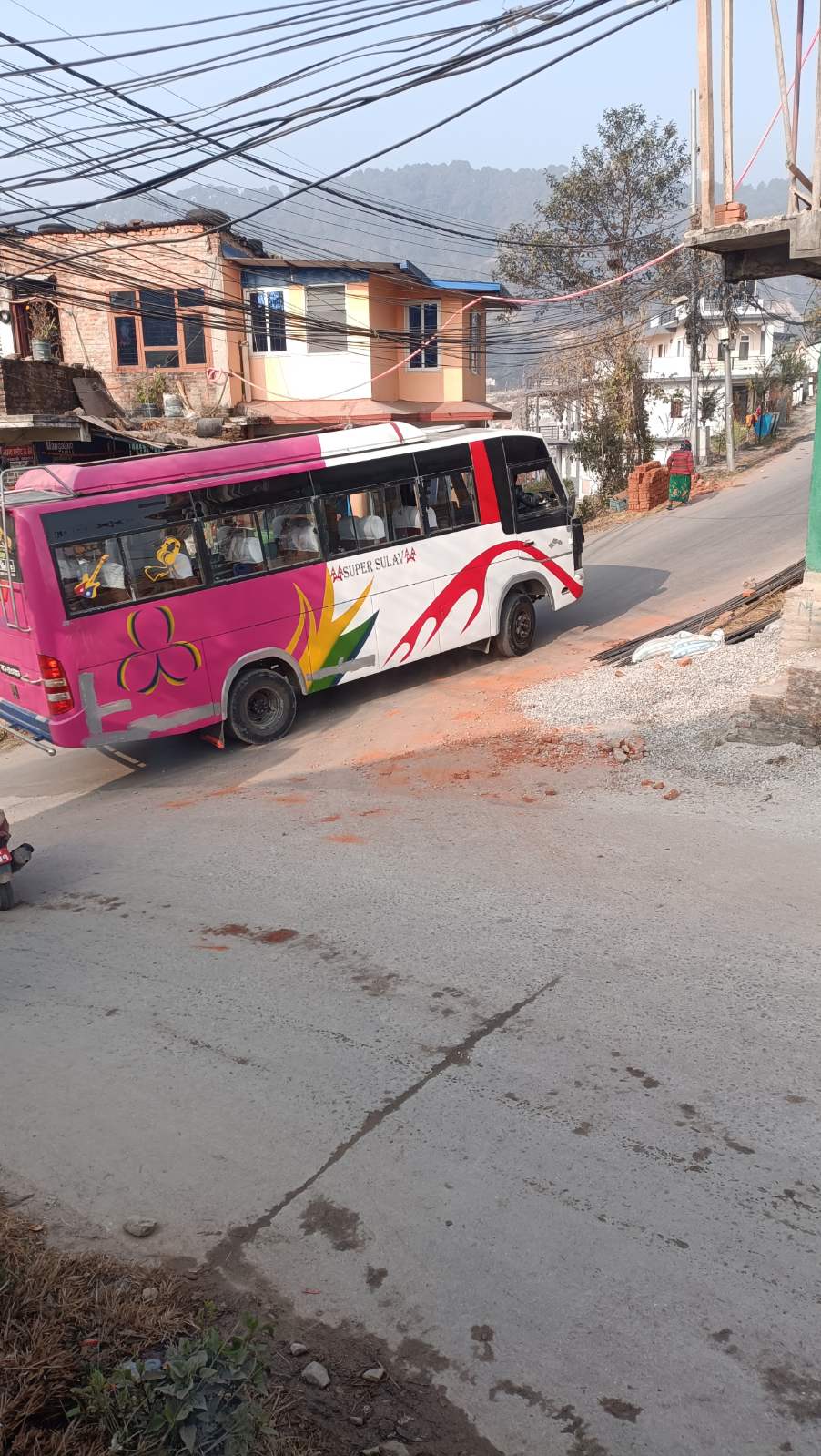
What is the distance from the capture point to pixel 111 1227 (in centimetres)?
390

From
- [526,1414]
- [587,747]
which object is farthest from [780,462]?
[526,1414]

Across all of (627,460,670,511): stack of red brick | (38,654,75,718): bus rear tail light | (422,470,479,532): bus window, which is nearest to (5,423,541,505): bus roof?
(422,470,479,532): bus window

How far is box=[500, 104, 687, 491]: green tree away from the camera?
2955 cm

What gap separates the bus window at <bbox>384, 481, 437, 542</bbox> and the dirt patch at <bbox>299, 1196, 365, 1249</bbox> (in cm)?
963

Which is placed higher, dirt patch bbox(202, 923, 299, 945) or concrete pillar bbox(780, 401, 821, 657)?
concrete pillar bbox(780, 401, 821, 657)

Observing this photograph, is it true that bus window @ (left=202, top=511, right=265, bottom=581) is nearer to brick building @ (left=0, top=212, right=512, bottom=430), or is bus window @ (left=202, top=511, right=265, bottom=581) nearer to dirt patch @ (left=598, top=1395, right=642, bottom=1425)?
dirt patch @ (left=598, top=1395, right=642, bottom=1425)

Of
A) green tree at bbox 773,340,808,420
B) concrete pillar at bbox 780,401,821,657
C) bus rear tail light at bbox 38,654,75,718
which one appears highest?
green tree at bbox 773,340,808,420

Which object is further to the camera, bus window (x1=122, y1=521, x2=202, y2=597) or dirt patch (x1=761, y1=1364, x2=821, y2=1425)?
bus window (x1=122, y1=521, x2=202, y2=597)

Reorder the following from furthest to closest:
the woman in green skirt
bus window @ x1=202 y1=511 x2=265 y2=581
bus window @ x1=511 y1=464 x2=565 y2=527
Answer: the woman in green skirt → bus window @ x1=511 y1=464 x2=565 y2=527 → bus window @ x1=202 y1=511 x2=265 y2=581

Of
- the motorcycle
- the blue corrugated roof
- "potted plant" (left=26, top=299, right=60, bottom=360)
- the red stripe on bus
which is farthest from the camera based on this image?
the blue corrugated roof

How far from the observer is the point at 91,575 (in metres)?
10.4

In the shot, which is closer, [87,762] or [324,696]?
[87,762]

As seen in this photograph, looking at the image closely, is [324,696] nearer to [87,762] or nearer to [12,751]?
[87,762]

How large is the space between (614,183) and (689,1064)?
105 ft
